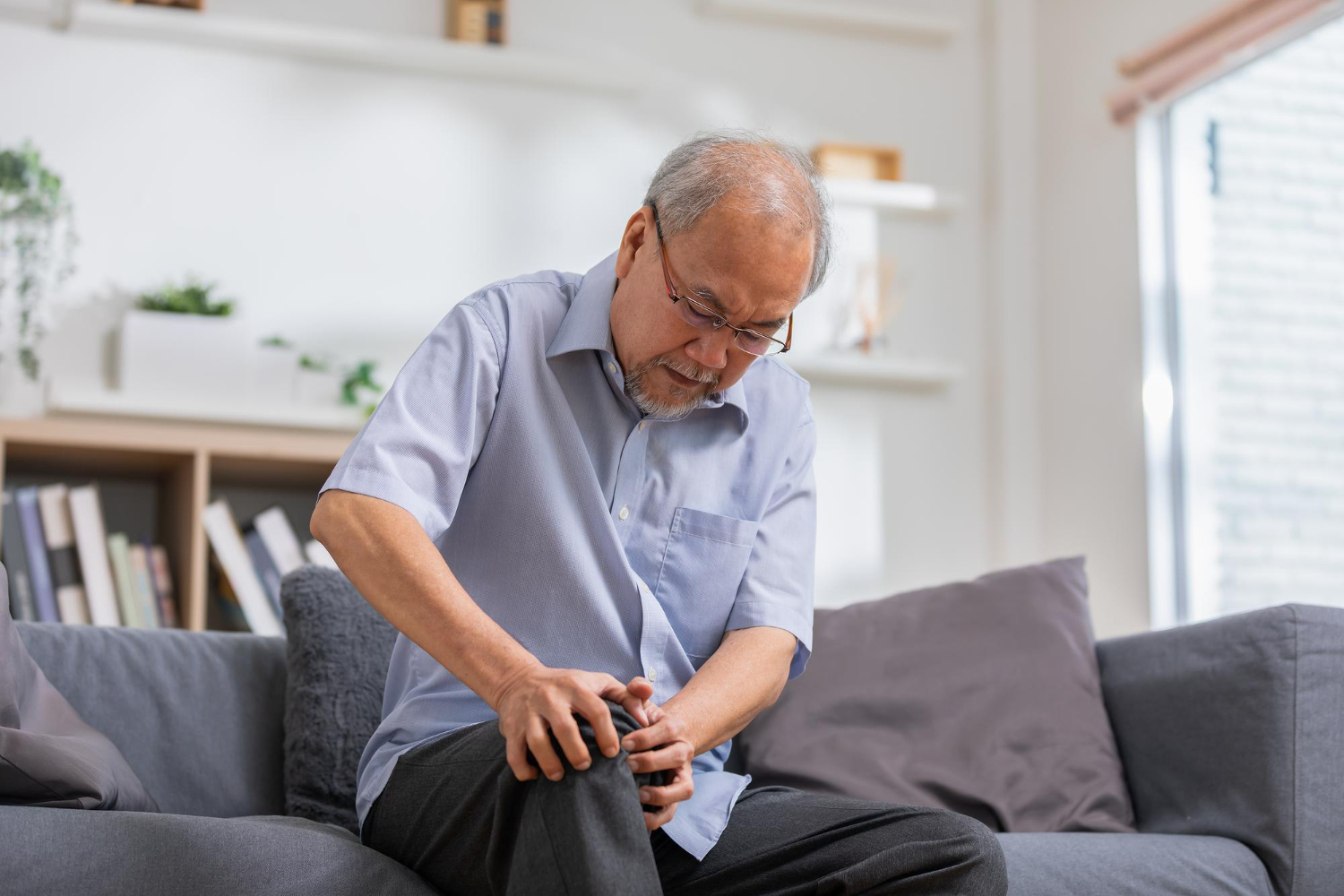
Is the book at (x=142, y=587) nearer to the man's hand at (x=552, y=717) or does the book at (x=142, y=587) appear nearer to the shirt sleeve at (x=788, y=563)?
A: the shirt sleeve at (x=788, y=563)

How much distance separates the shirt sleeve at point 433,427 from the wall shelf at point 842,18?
217cm

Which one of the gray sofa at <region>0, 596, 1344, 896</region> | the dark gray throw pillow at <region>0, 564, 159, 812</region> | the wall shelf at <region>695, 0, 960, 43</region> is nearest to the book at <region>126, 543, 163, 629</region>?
the gray sofa at <region>0, 596, 1344, 896</region>

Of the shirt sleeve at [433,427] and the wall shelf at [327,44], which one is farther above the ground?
the wall shelf at [327,44]

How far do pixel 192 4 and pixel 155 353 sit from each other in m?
Answer: 0.79

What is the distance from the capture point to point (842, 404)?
135 inches

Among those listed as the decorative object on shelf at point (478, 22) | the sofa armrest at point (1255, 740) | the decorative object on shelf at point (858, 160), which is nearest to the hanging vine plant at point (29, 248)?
the decorative object on shelf at point (478, 22)

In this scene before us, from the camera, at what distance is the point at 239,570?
2807 mm

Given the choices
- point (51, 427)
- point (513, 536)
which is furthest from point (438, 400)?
point (51, 427)

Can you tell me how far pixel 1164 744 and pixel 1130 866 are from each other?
0.97 feet

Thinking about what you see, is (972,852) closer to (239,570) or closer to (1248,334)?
(239,570)

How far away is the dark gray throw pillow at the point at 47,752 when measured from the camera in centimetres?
146

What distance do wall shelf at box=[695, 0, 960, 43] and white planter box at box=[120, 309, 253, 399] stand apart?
1.42m

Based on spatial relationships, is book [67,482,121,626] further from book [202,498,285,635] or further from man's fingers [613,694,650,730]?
man's fingers [613,694,650,730]

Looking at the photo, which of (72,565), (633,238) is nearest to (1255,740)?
(633,238)
